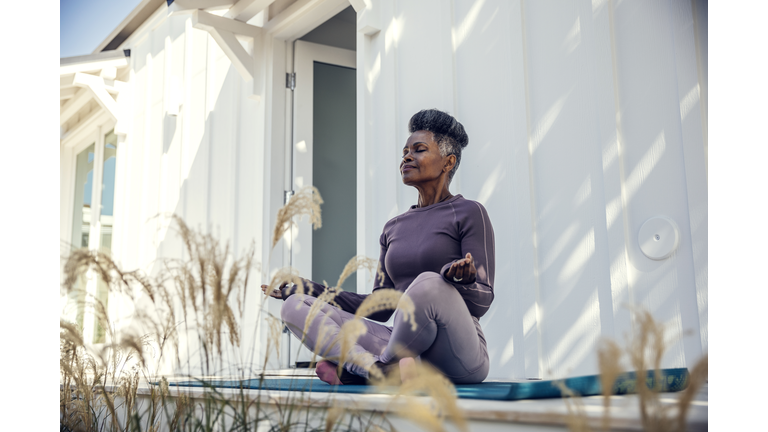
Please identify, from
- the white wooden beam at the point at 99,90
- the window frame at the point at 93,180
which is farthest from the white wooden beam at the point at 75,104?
the white wooden beam at the point at 99,90

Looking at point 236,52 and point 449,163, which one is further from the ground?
point 236,52

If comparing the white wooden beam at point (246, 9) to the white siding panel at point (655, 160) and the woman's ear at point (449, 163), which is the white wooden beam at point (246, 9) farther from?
the white siding panel at point (655, 160)

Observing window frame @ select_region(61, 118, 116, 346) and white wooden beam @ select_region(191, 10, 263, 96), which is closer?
white wooden beam @ select_region(191, 10, 263, 96)

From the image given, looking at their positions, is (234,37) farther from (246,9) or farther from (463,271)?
(463,271)

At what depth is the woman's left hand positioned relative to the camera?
63.7 inches

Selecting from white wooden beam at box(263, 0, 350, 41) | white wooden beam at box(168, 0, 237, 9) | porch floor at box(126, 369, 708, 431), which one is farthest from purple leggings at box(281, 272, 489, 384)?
white wooden beam at box(168, 0, 237, 9)

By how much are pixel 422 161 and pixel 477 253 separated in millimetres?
492

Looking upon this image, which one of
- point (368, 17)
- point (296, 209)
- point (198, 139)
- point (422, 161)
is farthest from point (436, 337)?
point (198, 139)

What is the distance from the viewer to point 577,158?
2375mm

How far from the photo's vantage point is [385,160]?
11.1 ft

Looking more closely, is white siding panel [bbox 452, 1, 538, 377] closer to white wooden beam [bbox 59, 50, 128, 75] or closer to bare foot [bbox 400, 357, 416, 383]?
bare foot [bbox 400, 357, 416, 383]
